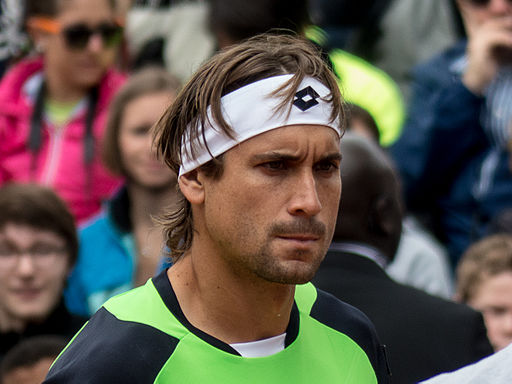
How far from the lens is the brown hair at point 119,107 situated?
5.58 m

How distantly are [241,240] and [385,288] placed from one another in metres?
1.19

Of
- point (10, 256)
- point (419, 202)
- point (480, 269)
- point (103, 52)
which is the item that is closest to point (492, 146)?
point (419, 202)

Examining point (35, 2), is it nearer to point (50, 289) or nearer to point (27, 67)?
point (27, 67)

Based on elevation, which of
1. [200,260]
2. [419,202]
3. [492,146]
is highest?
[200,260]

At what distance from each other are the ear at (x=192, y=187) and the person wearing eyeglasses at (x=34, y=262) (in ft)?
8.17

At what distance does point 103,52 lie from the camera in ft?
20.1

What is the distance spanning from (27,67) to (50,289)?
6.02 feet

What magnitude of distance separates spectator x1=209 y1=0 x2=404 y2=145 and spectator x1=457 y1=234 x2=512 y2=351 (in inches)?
48.8

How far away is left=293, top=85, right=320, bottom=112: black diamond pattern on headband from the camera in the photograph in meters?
2.59

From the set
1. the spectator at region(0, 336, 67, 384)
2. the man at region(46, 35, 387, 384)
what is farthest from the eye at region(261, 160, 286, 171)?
the spectator at region(0, 336, 67, 384)

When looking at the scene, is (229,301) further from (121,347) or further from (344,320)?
(344,320)

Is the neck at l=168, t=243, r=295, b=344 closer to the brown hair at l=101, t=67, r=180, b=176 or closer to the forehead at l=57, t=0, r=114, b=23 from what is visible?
the brown hair at l=101, t=67, r=180, b=176

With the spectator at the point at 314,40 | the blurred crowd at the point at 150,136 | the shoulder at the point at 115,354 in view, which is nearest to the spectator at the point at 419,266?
the blurred crowd at the point at 150,136

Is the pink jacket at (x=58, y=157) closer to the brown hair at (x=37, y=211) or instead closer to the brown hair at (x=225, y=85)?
the brown hair at (x=37, y=211)
